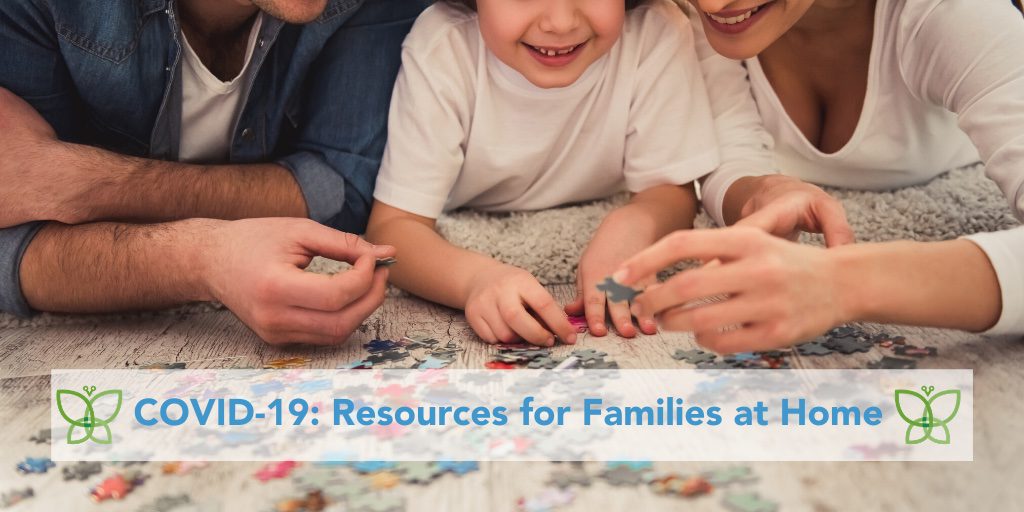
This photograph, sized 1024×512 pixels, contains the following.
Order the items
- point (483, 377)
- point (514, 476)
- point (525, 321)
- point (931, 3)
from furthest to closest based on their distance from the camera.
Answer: point (931, 3) → point (525, 321) → point (483, 377) → point (514, 476)

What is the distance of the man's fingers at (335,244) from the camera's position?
1.65m

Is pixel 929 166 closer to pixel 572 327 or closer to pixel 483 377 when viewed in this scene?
pixel 572 327

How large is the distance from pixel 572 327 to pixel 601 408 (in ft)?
1.11

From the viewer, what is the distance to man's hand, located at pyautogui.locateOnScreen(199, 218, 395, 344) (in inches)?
62.4

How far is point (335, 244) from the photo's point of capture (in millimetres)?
1647

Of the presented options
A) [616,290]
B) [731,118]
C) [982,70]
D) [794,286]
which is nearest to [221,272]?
[616,290]

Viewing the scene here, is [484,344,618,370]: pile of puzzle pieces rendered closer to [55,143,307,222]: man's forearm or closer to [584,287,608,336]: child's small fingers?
[584,287,608,336]: child's small fingers

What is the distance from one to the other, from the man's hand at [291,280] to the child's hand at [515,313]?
19 cm

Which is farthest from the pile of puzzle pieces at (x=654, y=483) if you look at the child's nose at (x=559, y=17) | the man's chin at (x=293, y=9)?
the man's chin at (x=293, y=9)

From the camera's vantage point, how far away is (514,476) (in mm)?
1211

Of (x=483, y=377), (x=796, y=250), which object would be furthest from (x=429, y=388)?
(x=796, y=250)

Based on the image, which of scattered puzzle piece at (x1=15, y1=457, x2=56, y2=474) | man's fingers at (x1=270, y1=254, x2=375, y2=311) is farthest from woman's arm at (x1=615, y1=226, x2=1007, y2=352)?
scattered puzzle piece at (x1=15, y1=457, x2=56, y2=474)

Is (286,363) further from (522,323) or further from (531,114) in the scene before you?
(531,114)

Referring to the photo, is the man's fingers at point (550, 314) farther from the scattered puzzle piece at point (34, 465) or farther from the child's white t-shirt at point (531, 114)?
the scattered puzzle piece at point (34, 465)
